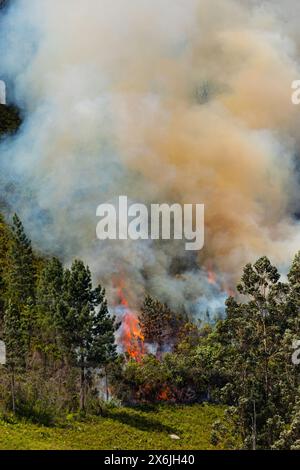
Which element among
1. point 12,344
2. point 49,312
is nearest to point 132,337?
point 49,312

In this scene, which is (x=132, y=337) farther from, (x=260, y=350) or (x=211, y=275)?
(x=260, y=350)

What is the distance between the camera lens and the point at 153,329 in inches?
2122

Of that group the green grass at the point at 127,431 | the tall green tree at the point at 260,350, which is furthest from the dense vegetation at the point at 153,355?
the green grass at the point at 127,431

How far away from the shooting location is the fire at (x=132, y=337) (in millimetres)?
53125

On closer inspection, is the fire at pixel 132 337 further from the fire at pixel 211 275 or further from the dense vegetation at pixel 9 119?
the dense vegetation at pixel 9 119

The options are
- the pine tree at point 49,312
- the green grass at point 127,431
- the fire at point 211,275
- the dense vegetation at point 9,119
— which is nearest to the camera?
the green grass at point 127,431

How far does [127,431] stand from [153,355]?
13.4 metres

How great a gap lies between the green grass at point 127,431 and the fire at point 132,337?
28.9 ft

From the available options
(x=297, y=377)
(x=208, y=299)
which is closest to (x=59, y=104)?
Result: (x=208, y=299)

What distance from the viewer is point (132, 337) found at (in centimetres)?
5444

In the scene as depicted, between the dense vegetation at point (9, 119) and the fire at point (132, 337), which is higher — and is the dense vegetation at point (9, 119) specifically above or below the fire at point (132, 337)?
above
